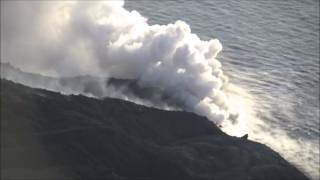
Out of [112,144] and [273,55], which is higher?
[273,55]

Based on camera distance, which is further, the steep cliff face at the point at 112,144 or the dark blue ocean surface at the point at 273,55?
the dark blue ocean surface at the point at 273,55

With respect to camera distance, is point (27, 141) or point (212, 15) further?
point (212, 15)

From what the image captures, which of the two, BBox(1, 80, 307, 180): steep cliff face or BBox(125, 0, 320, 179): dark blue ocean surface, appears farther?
BBox(125, 0, 320, 179): dark blue ocean surface

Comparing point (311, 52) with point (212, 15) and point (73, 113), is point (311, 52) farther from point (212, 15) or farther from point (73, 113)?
point (73, 113)

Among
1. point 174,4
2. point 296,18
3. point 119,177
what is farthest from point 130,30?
point 296,18

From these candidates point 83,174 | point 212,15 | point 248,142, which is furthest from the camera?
point 212,15

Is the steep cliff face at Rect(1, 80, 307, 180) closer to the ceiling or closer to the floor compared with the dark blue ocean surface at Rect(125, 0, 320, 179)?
closer to the floor

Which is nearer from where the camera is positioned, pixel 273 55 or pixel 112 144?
pixel 112 144

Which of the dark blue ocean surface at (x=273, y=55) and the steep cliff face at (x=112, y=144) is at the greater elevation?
the dark blue ocean surface at (x=273, y=55)
